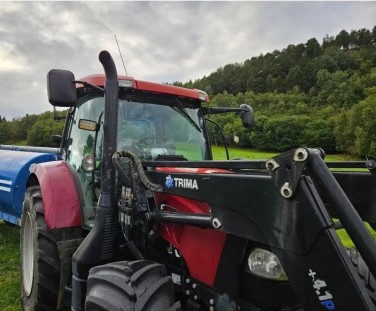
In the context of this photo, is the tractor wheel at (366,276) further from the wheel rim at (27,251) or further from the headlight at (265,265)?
the wheel rim at (27,251)

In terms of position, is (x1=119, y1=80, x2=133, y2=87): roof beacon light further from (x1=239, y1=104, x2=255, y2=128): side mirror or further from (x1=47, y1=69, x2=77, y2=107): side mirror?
(x1=239, y1=104, x2=255, y2=128): side mirror

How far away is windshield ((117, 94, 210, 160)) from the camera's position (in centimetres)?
322

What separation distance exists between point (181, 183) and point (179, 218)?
→ 0.69 ft

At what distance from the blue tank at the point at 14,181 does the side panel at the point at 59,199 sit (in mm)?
1712

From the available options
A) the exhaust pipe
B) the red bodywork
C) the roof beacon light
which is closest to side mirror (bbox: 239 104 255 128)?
the roof beacon light

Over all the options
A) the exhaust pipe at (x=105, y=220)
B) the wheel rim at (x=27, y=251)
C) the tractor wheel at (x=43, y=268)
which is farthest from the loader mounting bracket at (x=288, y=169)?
the wheel rim at (x=27, y=251)

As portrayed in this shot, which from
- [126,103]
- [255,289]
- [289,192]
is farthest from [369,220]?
[126,103]

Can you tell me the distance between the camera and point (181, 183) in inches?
88.5

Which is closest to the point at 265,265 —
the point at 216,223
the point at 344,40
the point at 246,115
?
the point at 216,223

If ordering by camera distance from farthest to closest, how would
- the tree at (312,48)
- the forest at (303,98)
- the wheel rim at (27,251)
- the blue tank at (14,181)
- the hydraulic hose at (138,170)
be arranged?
the tree at (312,48) → the forest at (303,98) → the blue tank at (14,181) → the wheel rim at (27,251) → the hydraulic hose at (138,170)

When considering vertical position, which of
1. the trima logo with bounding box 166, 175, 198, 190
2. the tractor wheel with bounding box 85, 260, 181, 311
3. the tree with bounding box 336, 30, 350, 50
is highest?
the tree with bounding box 336, 30, 350, 50

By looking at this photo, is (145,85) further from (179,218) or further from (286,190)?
(286,190)

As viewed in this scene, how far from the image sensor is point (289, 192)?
4.96 feet

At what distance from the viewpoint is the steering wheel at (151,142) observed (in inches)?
128
